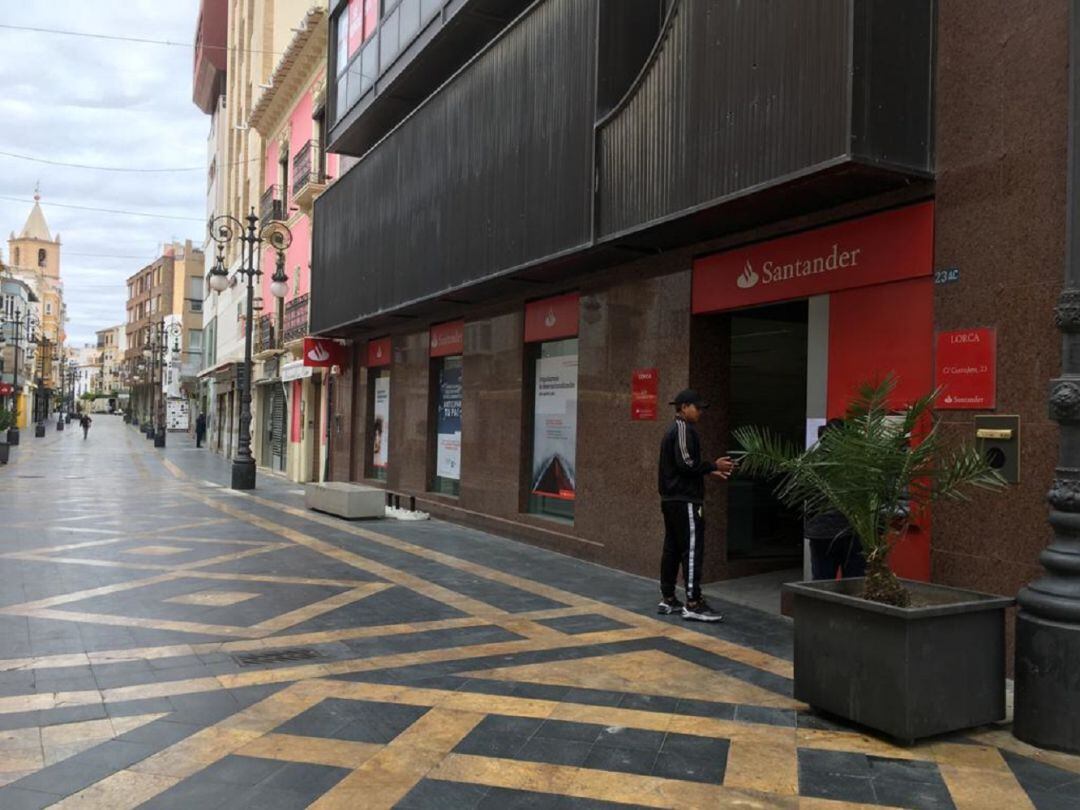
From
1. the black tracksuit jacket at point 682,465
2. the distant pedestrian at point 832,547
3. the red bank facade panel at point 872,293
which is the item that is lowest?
the distant pedestrian at point 832,547

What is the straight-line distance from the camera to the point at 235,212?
128ft

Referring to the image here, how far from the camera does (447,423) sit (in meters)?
15.3

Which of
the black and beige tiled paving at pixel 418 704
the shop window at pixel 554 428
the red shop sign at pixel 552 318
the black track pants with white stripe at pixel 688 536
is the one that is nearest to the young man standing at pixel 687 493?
the black track pants with white stripe at pixel 688 536

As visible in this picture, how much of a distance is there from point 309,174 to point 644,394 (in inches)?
673

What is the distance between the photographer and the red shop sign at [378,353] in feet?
59.2

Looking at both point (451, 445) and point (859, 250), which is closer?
point (859, 250)

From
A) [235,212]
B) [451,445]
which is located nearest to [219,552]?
[451,445]

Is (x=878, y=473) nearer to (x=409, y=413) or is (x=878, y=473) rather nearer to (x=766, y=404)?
(x=766, y=404)

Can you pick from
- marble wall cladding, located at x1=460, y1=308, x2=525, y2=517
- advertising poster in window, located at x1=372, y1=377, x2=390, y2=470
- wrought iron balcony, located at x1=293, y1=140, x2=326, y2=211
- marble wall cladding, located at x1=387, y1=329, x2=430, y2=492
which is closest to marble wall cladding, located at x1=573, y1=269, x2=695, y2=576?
marble wall cladding, located at x1=460, y1=308, x2=525, y2=517

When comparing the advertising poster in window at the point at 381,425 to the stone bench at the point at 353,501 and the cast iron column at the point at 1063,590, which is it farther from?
the cast iron column at the point at 1063,590

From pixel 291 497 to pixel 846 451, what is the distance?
15.9 metres

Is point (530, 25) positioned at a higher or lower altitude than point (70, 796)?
higher

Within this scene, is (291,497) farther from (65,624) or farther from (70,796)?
(70,796)

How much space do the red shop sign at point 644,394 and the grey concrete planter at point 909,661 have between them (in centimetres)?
475
